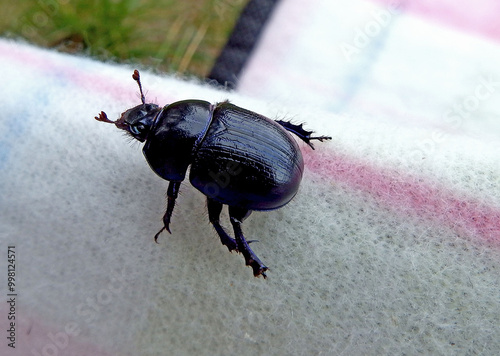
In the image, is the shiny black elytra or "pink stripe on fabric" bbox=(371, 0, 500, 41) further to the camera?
"pink stripe on fabric" bbox=(371, 0, 500, 41)

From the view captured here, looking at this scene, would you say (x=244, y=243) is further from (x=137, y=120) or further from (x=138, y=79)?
(x=138, y=79)

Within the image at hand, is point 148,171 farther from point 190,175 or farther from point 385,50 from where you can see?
point 385,50

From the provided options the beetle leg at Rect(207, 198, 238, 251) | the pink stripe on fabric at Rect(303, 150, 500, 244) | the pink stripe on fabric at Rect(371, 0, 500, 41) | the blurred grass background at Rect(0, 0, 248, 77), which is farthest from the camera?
the blurred grass background at Rect(0, 0, 248, 77)

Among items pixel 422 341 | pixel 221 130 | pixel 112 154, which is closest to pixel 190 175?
pixel 221 130

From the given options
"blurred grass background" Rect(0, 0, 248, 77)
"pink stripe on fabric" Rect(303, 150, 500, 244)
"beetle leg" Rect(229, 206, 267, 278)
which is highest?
"pink stripe on fabric" Rect(303, 150, 500, 244)

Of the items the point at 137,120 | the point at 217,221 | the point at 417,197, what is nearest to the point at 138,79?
the point at 137,120

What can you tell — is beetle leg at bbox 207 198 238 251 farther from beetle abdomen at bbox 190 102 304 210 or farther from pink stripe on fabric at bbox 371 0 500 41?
pink stripe on fabric at bbox 371 0 500 41

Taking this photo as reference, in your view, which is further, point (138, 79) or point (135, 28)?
point (135, 28)

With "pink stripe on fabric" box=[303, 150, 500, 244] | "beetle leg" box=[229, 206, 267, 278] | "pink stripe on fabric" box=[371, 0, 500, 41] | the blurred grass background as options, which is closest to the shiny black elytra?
"beetle leg" box=[229, 206, 267, 278]
